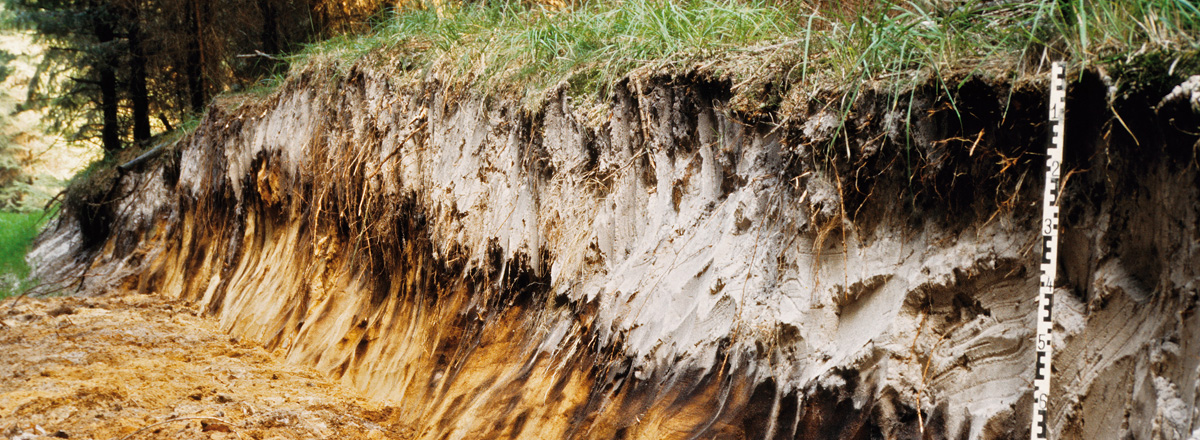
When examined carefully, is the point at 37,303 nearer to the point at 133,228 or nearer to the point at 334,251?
the point at 133,228

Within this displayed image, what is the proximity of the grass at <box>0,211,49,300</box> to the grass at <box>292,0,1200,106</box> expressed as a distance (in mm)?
8322

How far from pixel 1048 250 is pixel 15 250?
16222mm

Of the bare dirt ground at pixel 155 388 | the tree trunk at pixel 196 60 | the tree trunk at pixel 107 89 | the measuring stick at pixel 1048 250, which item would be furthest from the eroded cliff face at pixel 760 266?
the tree trunk at pixel 107 89

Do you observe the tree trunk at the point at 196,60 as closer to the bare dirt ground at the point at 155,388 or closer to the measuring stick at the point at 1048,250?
the bare dirt ground at the point at 155,388

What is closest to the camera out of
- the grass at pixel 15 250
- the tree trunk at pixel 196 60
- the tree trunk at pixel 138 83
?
the tree trunk at pixel 196 60

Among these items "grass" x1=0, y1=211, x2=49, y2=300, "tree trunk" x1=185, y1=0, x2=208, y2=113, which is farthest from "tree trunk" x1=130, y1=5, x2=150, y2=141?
"grass" x1=0, y1=211, x2=49, y2=300

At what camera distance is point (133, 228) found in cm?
1031

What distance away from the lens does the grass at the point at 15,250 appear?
10.8 metres

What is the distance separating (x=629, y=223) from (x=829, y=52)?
1288mm

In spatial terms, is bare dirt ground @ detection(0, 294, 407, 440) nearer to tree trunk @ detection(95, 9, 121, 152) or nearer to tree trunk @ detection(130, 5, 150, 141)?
tree trunk @ detection(130, 5, 150, 141)

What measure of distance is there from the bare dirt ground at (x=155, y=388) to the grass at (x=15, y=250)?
4587 millimetres

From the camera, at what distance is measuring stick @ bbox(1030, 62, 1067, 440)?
7.03 ft

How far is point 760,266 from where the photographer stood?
9.72ft

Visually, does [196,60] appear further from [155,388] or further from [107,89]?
[155,388]
